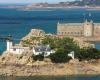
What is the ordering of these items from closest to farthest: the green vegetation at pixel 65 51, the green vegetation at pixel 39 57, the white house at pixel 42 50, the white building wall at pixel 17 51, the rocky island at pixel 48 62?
1. the rocky island at pixel 48 62
2. the green vegetation at pixel 39 57
3. the green vegetation at pixel 65 51
4. the white building wall at pixel 17 51
5. the white house at pixel 42 50

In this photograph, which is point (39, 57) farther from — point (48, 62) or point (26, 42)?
point (26, 42)

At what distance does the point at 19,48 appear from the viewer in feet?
174

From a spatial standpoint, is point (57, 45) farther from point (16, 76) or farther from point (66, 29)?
point (66, 29)

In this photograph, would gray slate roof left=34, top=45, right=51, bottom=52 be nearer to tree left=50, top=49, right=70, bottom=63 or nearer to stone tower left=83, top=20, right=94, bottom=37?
tree left=50, top=49, right=70, bottom=63

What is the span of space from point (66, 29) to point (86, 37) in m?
3.15

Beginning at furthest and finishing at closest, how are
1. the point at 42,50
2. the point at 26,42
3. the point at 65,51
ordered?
the point at 26,42
the point at 65,51
the point at 42,50

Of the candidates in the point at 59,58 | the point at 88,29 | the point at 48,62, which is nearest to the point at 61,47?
the point at 59,58

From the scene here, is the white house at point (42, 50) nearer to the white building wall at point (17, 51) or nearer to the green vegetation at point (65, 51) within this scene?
the green vegetation at point (65, 51)

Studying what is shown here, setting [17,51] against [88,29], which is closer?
[17,51]

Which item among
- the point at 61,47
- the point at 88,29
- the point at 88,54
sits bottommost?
the point at 88,54

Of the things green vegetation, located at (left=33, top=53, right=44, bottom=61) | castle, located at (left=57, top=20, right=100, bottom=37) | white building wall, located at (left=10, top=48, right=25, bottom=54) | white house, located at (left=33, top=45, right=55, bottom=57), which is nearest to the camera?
green vegetation, located at (left=33, top=53, right=44, bottom=61)

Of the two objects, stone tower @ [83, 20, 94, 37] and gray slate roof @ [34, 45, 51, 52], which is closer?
gray slate roof @ [34, 45, 51, 52]

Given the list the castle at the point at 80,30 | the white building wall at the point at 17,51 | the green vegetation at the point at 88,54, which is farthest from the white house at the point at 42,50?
the castle at the point at 80,30

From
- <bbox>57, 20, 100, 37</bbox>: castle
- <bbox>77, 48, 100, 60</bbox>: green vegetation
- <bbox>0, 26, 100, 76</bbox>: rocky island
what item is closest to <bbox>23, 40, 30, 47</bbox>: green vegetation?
<bbox>0, 26, 100, 76</bbox>: rocky island
